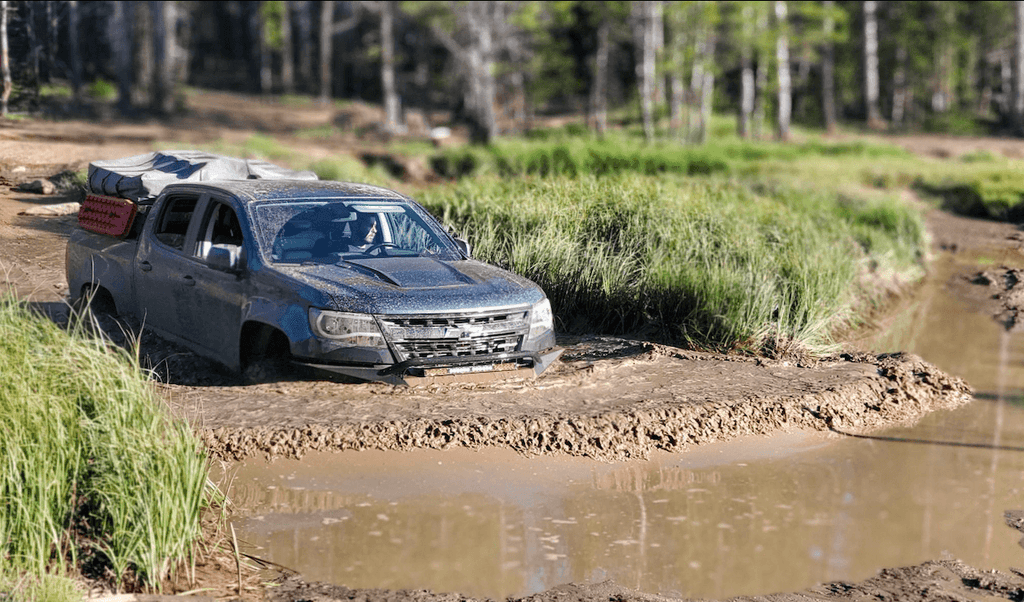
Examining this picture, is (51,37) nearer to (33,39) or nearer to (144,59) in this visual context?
(33,39)

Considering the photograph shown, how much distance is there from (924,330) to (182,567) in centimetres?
979

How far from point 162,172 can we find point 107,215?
8.80 ft

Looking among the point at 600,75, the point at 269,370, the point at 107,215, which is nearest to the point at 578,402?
the point at 269,370

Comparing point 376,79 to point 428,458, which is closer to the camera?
point 428,458

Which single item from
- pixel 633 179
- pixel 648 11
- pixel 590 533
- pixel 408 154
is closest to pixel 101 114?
pixel 408 154

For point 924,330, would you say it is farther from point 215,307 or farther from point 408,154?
point 408,154

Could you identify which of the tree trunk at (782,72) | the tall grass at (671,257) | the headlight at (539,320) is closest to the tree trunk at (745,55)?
the tree trunk at (782,72)

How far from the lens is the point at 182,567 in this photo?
4969mm

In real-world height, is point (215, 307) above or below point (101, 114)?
below

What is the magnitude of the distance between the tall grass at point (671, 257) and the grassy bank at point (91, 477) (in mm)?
5810

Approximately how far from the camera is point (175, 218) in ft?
27.6

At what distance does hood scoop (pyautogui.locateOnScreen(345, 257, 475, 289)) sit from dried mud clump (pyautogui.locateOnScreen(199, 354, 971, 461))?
0.85 meters

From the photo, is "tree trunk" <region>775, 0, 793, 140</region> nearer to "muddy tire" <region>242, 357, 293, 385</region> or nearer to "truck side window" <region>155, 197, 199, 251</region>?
"truck side window" <region>155, 197, 199, 251</region>

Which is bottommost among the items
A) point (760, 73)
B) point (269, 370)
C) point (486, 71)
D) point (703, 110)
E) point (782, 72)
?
point (269, 370)
